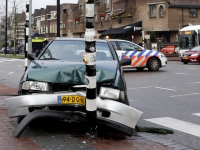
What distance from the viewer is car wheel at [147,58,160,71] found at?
2309 cm

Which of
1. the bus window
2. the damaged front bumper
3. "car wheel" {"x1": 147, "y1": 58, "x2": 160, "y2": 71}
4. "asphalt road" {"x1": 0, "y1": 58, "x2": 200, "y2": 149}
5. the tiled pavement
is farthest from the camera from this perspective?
the bus window

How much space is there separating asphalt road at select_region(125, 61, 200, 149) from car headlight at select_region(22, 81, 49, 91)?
2.17 meters

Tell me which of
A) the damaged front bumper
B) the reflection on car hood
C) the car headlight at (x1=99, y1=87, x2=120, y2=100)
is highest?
the reflection on car hood

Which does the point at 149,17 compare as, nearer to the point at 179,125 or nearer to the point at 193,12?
the point at 193,12

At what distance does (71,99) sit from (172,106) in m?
4.71

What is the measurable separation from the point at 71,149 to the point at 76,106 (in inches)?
30.6

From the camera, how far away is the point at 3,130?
24.0ft

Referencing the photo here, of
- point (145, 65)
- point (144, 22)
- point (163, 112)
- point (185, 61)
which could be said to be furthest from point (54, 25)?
point (163, 112)

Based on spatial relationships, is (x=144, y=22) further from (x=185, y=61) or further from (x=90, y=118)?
(x=90, y=118)

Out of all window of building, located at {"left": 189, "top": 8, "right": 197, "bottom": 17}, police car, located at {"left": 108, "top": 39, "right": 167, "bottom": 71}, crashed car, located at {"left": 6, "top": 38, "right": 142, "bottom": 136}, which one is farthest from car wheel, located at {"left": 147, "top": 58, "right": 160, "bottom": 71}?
window of building, located at {"left": 189, "top": 8, "right": 197, "bottom": 17}

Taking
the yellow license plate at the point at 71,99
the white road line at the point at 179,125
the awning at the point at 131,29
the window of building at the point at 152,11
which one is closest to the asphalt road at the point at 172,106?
the white road line at the point at 179,125

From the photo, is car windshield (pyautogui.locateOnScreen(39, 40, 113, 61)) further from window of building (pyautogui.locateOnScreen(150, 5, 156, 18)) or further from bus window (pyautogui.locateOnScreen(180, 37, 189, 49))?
window of building (pyautogui.locateOnScreen(150, 5, 156, 18))

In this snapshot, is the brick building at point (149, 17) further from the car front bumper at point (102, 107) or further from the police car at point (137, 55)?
the car front bumper at point (102, 107)

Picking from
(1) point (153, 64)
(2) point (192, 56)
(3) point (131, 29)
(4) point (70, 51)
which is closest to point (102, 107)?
(4) point (70, 51)
